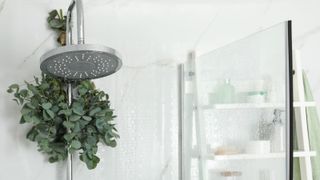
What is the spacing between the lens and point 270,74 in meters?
0.91

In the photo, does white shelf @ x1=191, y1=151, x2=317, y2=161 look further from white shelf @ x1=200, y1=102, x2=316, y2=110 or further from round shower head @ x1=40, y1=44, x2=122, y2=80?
round shower head @ x1=40, y1=44, x2=122, y2=80

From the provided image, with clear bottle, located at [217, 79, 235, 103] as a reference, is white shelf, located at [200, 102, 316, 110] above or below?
below

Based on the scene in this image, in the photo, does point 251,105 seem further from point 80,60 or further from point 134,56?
point 134,56

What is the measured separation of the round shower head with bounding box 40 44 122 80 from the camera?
942 mm

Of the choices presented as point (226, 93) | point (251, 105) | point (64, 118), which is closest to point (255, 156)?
point (251, 105)

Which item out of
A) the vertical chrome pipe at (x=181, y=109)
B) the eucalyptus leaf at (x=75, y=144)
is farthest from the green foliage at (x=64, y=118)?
the vertical chrome pipe at (x=181, y=109)

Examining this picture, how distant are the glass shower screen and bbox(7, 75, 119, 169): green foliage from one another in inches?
11.9

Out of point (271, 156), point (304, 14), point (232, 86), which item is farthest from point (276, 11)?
point (271, 156)

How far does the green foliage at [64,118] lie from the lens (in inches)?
49.0

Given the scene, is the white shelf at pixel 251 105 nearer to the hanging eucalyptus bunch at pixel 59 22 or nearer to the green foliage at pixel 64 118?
the green foliage at pixel 64 118

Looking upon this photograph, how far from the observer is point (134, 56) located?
1.46 m

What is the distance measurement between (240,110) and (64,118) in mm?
582

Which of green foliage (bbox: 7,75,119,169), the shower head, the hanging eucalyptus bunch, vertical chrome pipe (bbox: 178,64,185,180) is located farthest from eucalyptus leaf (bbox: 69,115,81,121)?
vertical chrome pipe (bbox: 178,64,185,180)

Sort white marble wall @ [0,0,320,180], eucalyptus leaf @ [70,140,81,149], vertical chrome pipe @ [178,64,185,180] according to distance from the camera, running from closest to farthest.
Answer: eucalyptus leaf @ [70,140,81,149], white marble wall @ [0,0,320,180], vertical chrome pipe @ [178,64,185,180]
